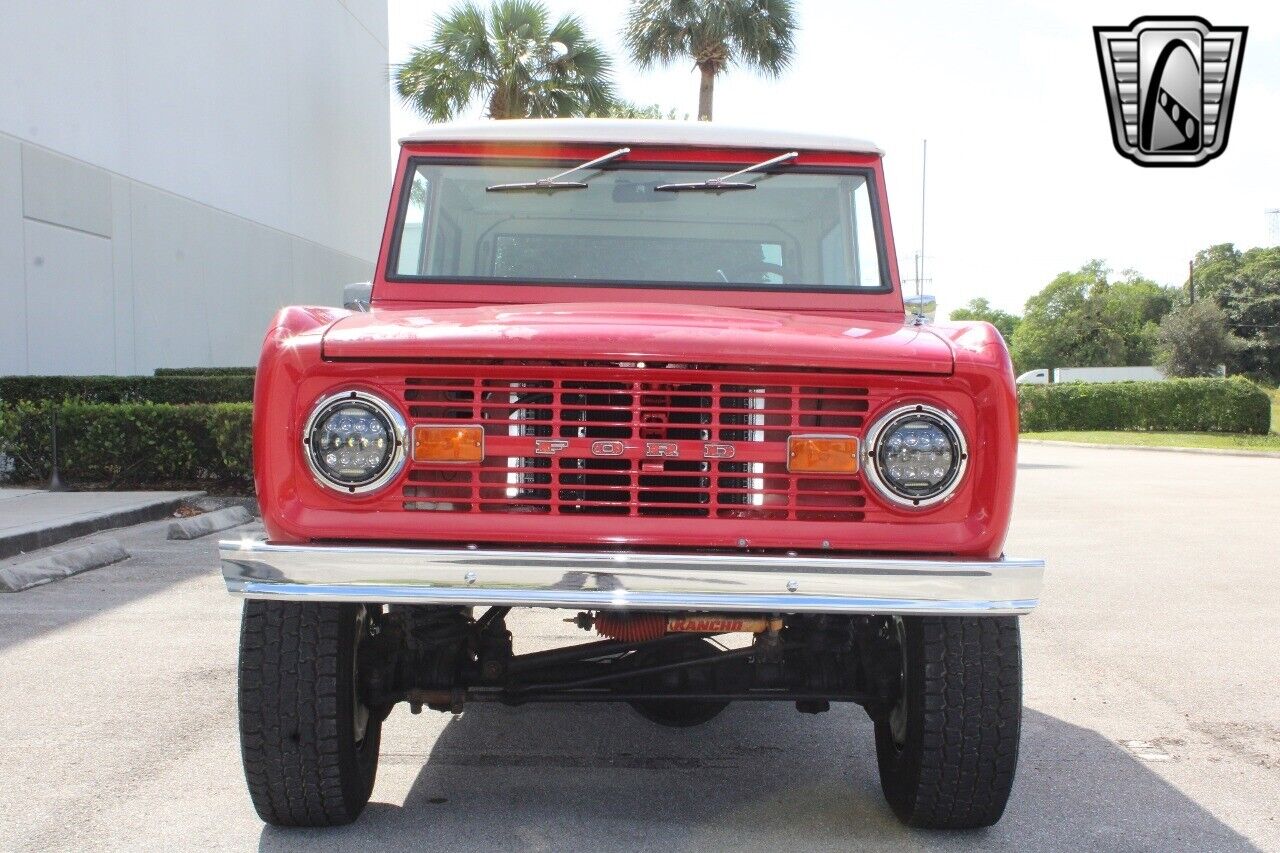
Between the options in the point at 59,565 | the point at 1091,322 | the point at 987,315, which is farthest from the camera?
the point at 987,315

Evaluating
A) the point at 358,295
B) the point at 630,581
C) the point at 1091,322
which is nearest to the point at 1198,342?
the point at 1091,322

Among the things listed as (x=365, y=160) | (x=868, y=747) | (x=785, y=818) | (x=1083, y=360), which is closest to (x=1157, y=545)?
(x=868, y=747)

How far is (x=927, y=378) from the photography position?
10.6ft

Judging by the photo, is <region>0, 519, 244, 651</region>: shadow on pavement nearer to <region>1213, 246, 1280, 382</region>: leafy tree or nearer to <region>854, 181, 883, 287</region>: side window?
<region>854, 181, 883, 287</region>: side window

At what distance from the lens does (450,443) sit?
323 centimetres

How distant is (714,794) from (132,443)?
9.79m

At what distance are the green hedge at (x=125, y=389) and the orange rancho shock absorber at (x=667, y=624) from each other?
10726 millimetres

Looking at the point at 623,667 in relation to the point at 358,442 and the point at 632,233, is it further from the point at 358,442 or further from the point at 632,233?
the point at 632,233

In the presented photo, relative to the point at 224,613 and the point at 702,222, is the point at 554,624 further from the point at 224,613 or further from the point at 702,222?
the point at 702,222

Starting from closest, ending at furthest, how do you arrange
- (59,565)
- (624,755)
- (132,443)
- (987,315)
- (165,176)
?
(624,755) → (59,565) → (132,443) → (165,176) → (987,315)

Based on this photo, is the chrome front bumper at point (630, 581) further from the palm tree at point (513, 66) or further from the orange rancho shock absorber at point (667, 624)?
the palm tree at point (513, 66)

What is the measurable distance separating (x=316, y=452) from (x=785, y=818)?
1.72 m

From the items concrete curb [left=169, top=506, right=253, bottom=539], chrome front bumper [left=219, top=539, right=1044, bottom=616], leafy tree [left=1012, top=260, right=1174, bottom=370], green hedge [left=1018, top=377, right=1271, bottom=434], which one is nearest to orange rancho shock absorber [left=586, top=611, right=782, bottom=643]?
chrome front bumper [left=219, top=539, right=1044, bottom=616]

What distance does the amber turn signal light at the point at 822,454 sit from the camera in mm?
3232
